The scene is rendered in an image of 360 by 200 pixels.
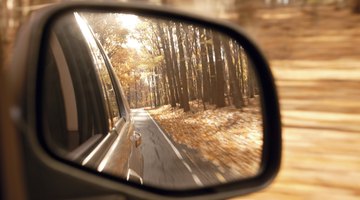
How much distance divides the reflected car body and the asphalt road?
4 cm

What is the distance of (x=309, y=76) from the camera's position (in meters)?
7.06

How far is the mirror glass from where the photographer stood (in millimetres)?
1487

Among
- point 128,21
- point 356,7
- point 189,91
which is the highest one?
point 356,7

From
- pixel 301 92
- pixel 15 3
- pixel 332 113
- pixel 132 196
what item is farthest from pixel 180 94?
pixel 15 3

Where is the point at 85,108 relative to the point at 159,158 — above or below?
above

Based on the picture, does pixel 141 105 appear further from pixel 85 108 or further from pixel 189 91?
pixel 85 108

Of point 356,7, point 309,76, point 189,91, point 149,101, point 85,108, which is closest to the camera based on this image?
point 149,101

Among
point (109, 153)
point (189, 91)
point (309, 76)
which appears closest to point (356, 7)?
point (309, 76)

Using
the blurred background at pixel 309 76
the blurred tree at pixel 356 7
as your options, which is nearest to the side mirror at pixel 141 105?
the blurred background at pixel 309 76

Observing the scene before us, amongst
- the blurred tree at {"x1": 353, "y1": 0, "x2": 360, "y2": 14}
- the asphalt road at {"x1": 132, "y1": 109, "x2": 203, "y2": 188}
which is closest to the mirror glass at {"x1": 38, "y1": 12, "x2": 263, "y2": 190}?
the asphalt road at {"x1": 132, "y1": 109, "x2": 203, "y2": 188}

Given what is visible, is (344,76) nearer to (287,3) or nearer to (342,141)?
(342,141)

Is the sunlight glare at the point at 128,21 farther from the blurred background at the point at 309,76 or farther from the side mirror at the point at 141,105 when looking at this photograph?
the blurred background at the point at 309,76

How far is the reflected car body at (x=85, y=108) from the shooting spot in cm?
143

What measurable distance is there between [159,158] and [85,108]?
0.43 metres
